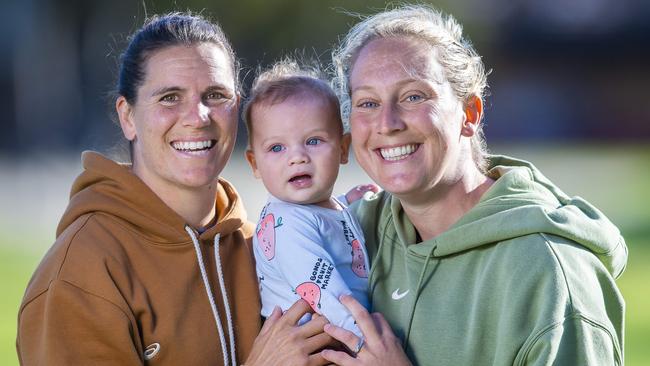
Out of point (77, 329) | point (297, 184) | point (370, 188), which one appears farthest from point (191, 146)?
point (370, 188)

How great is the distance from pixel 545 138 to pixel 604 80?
3.42 meters

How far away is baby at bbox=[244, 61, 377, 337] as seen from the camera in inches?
155

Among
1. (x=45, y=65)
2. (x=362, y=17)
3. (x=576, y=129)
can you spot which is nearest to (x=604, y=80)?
(x=576, y=129)

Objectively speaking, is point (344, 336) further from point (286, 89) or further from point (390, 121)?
point (286, 89)

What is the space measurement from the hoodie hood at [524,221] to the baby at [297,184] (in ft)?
0.98

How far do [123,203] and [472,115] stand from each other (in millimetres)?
1369

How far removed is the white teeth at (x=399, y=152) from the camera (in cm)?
363

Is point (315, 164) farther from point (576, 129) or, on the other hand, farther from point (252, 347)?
point (576, 129)

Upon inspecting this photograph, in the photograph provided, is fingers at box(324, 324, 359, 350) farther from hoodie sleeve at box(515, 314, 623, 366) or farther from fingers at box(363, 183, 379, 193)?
fingers at box(363, 183, 379, 193)

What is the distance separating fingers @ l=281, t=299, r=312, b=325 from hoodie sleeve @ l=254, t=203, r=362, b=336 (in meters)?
0.03

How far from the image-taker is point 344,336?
12.0 feet

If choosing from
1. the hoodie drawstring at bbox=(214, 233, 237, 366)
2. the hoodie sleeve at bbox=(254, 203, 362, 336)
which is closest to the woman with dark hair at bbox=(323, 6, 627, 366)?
the hoodie sleeve at bbox=(254, 203, 362, 336)

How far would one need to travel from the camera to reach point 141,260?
385 centimetres

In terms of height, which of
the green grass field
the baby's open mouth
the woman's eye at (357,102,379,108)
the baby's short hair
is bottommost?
the green grass field
